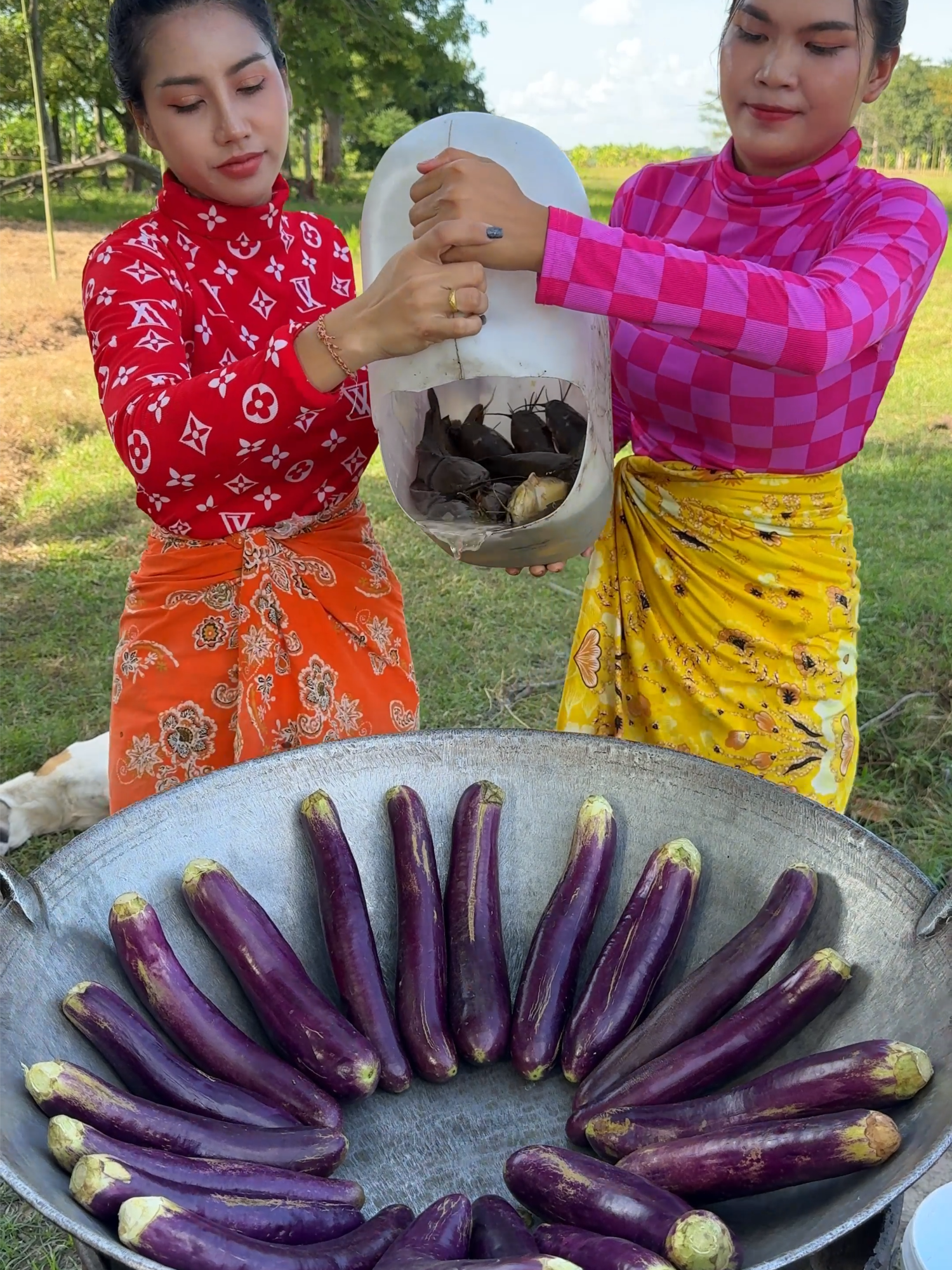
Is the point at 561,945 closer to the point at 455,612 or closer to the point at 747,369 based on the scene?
the point at 747,369

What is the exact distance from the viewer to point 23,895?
1279mm

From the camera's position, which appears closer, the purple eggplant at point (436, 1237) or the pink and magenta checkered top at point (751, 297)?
the purple eggplant at point (436, 1237)

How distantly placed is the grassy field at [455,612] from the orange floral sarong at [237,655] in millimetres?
1053

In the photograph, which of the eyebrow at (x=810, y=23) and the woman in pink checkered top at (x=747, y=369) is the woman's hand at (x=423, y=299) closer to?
the woman in pink checkered top at (x=747, y=369)

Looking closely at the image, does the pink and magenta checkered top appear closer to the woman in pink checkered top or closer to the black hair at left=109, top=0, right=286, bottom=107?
the woman in pink checkered top

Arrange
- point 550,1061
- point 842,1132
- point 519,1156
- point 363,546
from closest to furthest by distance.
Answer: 1. point 842,1132
2. point 519,1156
3. point 550,1061
4. point 363,546

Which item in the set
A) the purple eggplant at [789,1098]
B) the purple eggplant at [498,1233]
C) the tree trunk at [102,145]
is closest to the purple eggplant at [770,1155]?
the purple eggplant at [789,1098]

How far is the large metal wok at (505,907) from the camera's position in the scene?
1121mm

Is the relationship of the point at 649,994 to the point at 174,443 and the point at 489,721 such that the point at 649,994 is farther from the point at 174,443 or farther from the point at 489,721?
the point at 489,721

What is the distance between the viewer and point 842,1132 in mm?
1072

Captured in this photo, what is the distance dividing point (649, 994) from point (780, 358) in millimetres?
911

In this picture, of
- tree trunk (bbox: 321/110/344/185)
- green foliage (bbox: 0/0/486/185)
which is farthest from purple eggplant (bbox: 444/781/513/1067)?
tree trunk (bbox: 321/110/344/185)

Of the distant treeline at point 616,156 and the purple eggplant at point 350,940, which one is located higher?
the distant treeline at point 616,156

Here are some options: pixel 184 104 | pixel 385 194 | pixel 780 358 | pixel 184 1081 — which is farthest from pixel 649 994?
pixel 184 104
